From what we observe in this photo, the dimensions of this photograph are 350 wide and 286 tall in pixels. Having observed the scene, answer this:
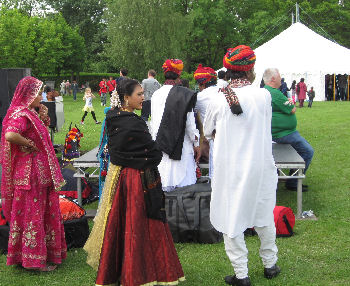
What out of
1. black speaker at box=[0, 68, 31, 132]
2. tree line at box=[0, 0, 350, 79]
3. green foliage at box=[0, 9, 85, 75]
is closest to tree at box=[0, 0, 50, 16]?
tree line at box=[0, 0, 350, 79]

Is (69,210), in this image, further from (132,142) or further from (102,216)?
(132,142)

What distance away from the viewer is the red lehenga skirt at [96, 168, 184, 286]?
4102 millimetres

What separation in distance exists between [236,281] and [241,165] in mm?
1064

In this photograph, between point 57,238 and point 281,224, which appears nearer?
point 57,238

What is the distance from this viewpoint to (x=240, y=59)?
4.35 m

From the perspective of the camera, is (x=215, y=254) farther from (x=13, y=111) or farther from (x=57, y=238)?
(x=13, y=111)

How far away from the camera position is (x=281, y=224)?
5961mm

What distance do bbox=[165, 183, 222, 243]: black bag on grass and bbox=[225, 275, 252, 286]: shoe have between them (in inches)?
45.5

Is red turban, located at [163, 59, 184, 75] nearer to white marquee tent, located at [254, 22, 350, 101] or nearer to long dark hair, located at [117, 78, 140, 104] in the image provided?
long dark hair, located at [117, 78, 140, 104]

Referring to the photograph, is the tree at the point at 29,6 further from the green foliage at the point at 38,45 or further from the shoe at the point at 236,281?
the shoe at the point at 236,281

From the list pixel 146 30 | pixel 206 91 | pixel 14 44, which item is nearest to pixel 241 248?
pixel 206 91

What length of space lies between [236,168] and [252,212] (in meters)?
0.41

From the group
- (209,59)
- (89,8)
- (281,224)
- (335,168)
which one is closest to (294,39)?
(335,168)

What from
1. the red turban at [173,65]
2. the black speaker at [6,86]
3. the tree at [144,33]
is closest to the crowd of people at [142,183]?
the red turban at [173,65]
